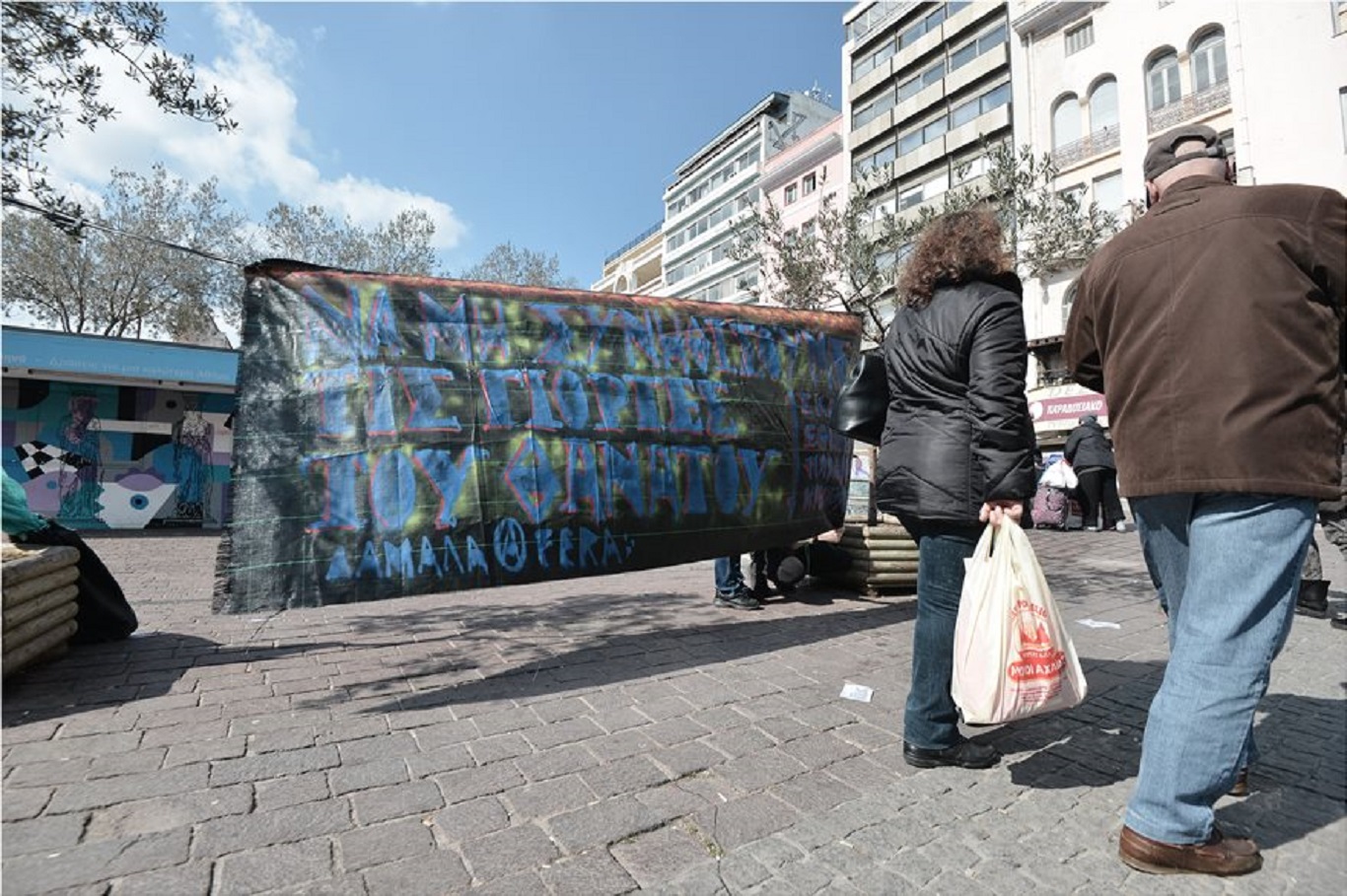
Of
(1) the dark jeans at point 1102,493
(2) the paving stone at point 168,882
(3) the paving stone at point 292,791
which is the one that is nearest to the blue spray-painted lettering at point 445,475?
(3) the paving stone at point 292,791

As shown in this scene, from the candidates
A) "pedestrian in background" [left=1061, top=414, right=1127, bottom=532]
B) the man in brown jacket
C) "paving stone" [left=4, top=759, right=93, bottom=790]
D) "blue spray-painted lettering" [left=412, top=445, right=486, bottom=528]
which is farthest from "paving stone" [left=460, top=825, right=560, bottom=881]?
"pedestrian in background" [left=1061, top=414, right=1127, bottom=532]

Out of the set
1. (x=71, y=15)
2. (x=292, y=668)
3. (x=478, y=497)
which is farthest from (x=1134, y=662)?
(x=71, y=15)

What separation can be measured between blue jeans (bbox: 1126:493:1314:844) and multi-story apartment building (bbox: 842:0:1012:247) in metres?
29.3

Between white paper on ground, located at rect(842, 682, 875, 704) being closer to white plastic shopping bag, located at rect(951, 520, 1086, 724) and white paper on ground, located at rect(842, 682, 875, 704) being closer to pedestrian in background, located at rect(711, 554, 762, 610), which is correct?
white plastic shopping bag, located at rect(951, 520, 1086, 724)

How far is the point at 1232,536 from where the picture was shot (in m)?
1.93

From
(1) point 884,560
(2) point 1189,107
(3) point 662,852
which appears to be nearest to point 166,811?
(3) point 662,852

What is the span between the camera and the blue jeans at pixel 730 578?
5770 millimetres

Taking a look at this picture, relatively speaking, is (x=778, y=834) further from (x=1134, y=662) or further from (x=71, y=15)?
(x=71, y=15)

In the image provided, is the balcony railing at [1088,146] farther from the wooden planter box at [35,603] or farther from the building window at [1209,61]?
the wooden planter box at [35,603]

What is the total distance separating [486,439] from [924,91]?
126 feet

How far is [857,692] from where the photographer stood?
3562mm

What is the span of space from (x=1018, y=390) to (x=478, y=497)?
9.38ft

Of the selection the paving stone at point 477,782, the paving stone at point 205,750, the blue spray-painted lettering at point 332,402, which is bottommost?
the paving stone at point 477,782

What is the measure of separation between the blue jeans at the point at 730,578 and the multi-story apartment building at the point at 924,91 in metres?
26.7
